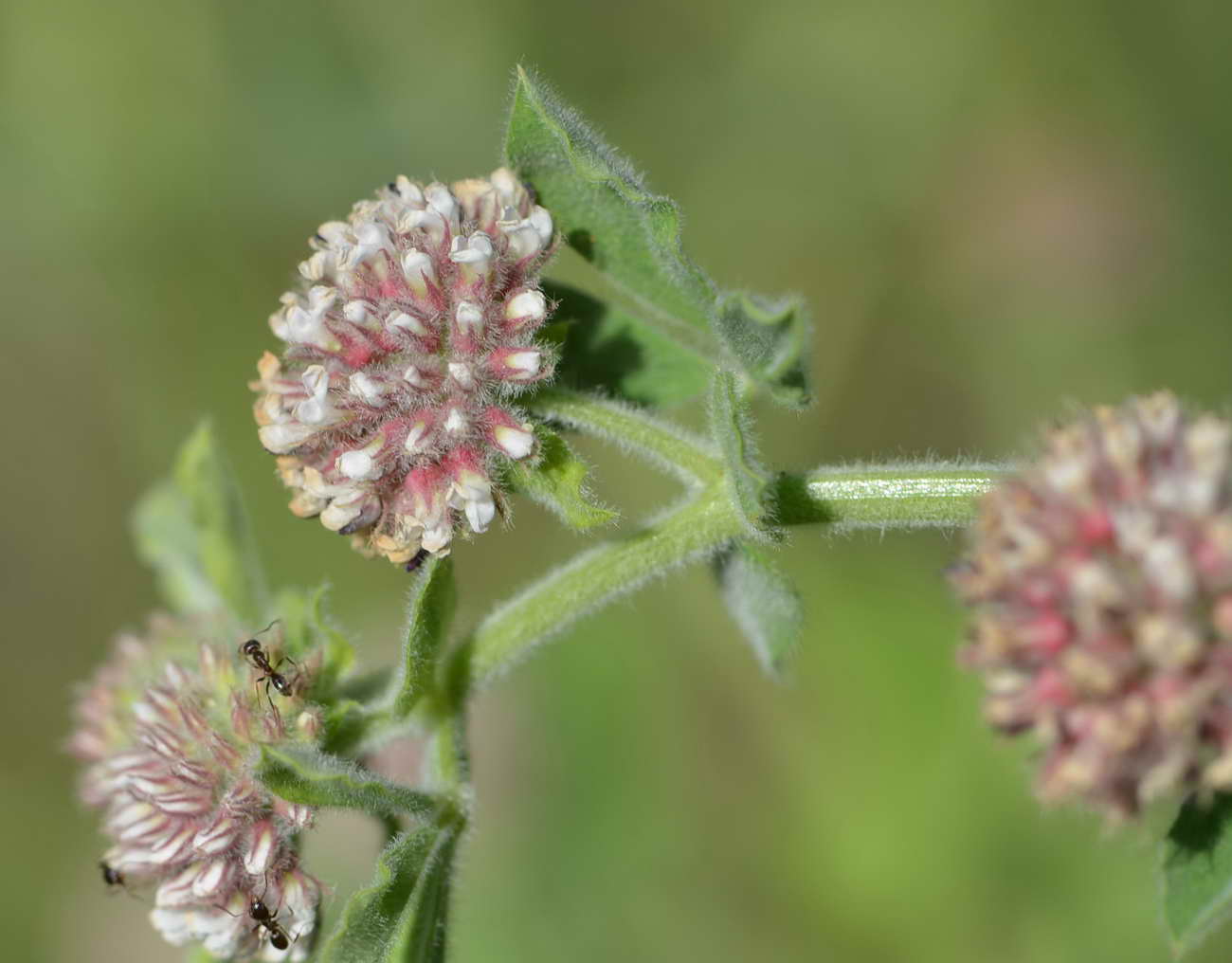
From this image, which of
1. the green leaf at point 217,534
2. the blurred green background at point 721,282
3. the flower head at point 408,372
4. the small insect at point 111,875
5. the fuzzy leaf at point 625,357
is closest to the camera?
the flower head at point 408,372

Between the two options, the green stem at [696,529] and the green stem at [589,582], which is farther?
the green stem at [589,582]

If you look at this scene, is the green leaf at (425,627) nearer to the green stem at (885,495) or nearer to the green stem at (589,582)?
the green stem at (589,582)

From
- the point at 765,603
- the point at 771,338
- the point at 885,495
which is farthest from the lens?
the point at 765,603

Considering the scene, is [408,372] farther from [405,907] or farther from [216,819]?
[405,907]

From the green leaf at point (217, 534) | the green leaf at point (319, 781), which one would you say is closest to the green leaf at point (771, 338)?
the green leaf at point (319, 781)

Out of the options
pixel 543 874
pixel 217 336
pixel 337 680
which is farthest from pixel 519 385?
pixel 217 336

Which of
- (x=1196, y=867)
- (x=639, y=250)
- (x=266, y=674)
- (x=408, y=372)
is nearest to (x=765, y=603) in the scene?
(x=639, y=250)

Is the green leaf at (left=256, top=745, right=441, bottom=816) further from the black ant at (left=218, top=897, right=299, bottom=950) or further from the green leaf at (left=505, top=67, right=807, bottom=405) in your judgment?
the green leaf at (left=505, top=67, right=807, bottom=405)
